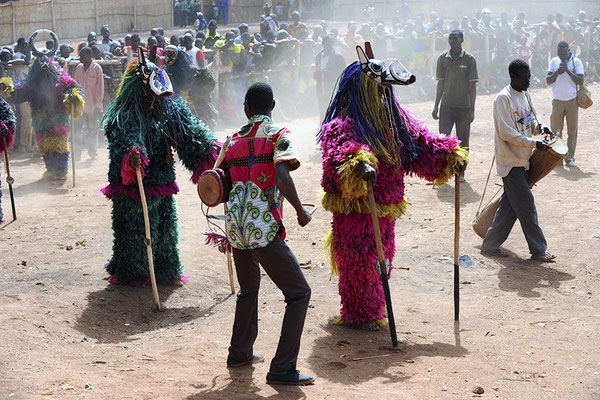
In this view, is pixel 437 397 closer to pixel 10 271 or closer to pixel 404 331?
pixel 404 331

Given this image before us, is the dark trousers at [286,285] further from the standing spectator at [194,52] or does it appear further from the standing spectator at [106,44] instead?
the standing spectator at [106,44]

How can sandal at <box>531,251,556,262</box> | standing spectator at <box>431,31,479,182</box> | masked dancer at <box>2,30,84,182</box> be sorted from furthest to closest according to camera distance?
masked dancer at <box>2,30,84,182</box> → standing spectator at <box>431,31,479,182</box> → sandal at <box>531,251,556,262</box>

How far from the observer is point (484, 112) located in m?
19.0

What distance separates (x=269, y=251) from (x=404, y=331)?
1.83m

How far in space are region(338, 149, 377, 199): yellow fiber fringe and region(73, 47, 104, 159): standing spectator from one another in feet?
31.6

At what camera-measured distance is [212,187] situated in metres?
5.16

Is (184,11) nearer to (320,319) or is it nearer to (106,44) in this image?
(106,44)

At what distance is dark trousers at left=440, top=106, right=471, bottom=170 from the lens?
11375 millimetres

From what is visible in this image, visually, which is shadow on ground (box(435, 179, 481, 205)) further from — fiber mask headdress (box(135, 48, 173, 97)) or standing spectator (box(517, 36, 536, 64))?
standing spectator (box(517, 36, 536, 64))

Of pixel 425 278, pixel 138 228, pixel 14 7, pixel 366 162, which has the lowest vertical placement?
pixel 425 278

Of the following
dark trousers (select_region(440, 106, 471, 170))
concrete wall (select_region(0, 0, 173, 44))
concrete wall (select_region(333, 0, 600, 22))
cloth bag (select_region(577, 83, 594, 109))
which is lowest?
dark trousers (select_region(440, 106, 471, 170))

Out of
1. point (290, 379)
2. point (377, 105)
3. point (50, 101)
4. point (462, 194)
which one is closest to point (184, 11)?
point (50, 101)

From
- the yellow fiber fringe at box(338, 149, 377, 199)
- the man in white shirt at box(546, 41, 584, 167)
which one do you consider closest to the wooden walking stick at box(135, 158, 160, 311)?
the yellow fiber fringe at box(338, 149, 377, 199)

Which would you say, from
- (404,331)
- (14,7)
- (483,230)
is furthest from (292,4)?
(404,331)
